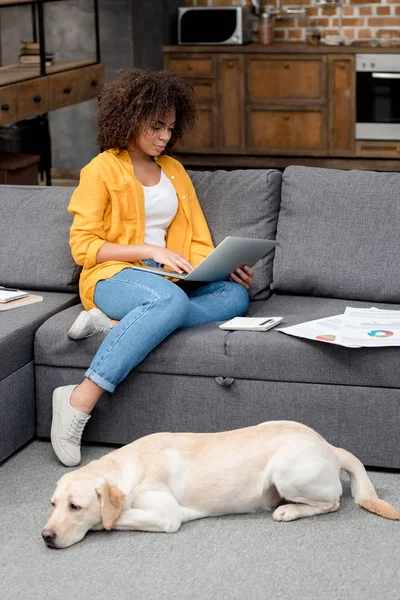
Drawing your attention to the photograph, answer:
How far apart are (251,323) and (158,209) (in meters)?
0.56

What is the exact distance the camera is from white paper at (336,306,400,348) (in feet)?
8.68

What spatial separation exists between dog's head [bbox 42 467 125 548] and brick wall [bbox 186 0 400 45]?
5.11 m

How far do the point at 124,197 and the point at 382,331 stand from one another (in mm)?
934

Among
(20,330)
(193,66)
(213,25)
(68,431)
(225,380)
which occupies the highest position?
(213,25)

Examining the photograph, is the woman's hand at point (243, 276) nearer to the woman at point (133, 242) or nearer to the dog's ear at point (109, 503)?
the woman at point (133, 242)

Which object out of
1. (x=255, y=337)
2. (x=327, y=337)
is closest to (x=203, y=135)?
(x=255, y=337)

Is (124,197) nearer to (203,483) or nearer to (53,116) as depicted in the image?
(203,483)

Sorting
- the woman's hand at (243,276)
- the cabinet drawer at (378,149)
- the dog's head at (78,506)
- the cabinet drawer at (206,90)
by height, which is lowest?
the dog's head at (78,506)

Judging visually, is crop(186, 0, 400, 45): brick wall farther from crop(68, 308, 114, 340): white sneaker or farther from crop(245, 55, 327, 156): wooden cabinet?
crop(68, 308, 114, 340): white sneaker

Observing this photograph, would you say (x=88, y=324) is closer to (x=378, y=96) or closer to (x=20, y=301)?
(x=20, y=301)

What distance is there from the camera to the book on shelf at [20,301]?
10.2 ft

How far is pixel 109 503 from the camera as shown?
2354mm

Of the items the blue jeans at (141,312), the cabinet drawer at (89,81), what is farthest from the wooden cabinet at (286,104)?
the blue jeans at (141,312)

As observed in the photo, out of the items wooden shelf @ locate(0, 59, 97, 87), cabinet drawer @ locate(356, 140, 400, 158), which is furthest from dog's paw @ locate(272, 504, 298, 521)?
cabinet drawer @ locate(356, 140, 400, 158)
